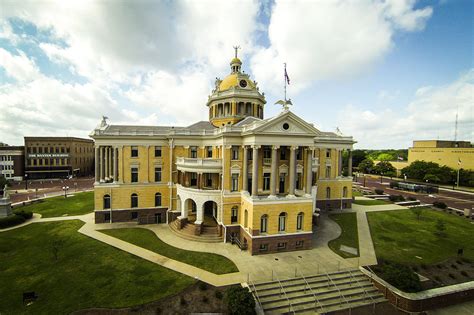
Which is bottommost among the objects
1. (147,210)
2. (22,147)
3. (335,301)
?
(335,301)

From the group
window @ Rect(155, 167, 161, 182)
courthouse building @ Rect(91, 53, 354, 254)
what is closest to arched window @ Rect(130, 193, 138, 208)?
courthouse building @ Rect(91, 53, 354, 254)

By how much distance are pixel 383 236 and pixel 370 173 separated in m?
84.2

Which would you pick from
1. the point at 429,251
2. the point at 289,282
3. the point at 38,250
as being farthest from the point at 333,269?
the point at 38,250

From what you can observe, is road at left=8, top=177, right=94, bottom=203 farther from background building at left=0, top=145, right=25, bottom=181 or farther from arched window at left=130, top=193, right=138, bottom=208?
arched window at left=130, top=193, right=138, bottom=208

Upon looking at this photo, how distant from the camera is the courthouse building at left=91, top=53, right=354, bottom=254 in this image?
2512cm

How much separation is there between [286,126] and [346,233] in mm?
17499

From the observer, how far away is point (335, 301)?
17.7 meters

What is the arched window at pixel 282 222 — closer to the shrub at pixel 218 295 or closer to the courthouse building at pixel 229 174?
the courthouse building at pixel 229 174

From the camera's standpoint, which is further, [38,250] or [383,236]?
[383,236]

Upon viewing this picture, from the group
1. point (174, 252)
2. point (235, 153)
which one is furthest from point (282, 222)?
point (174, 252)

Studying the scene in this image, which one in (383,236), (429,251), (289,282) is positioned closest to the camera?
(289,282)

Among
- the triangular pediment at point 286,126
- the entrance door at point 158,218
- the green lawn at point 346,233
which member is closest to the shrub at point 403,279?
the green lawn at point 346,233

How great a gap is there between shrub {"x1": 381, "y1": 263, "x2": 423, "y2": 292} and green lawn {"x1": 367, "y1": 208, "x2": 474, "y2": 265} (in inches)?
222

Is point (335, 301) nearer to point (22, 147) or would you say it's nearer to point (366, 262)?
point (366, 262)
